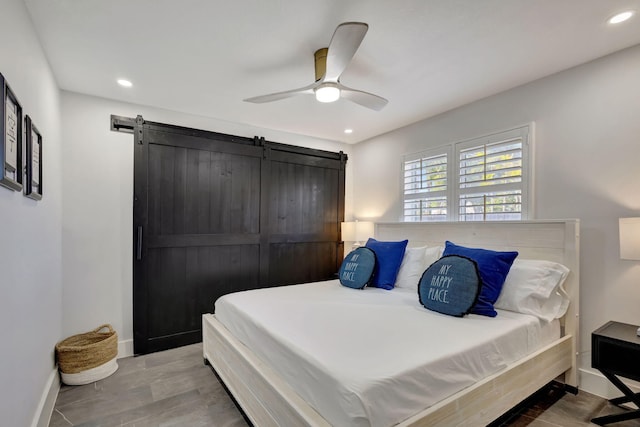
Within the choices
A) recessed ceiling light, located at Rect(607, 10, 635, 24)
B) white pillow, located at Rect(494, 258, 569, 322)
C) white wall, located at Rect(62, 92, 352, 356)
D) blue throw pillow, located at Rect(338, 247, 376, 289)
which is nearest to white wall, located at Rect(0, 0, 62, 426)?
white wall, located at Rect(62, 92, 352, 356)

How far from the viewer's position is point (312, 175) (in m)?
4.25

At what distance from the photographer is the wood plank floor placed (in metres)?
1.98

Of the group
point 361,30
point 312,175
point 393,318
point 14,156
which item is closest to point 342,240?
point 312,175

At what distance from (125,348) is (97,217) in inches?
51.5

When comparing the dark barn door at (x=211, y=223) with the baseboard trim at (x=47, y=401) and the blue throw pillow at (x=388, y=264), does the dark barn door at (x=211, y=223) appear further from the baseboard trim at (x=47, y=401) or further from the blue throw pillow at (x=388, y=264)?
the blue throw pillow at (x=388, y=264)

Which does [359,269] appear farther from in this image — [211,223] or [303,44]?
[303,44]

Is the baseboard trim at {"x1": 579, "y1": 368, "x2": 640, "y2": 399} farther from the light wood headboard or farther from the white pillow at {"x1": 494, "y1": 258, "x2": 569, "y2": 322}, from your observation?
the white pillow at {"x1": 494, "y1": 258, "x2": 569, "y2": 322}

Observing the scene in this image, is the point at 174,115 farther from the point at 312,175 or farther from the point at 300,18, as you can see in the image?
the point at 300,18

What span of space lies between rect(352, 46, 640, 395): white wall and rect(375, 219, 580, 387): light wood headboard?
110 millimetres

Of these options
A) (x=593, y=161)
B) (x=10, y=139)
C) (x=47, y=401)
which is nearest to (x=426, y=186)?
(x=593, y=161)

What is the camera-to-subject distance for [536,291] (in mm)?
2189

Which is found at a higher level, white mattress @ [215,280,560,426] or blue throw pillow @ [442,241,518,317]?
blue throw pillow @ [442,241,518,317]

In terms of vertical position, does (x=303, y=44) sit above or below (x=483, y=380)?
above

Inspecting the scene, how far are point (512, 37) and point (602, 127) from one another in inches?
40.2
